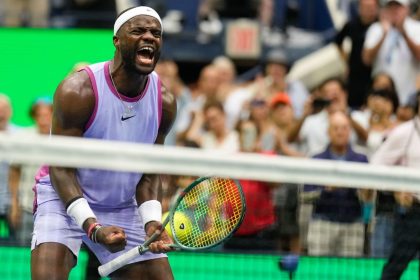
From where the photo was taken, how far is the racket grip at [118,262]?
721 centimetres

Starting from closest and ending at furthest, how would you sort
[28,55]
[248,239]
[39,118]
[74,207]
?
[74,207]
[248,239]
[39,118]
[28,55]

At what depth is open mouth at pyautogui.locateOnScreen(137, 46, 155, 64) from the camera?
7.21 metres

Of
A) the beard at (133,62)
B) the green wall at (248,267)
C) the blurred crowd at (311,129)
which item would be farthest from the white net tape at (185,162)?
the green wall at (248,267)

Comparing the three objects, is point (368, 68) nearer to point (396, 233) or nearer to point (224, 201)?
point (396, 233)

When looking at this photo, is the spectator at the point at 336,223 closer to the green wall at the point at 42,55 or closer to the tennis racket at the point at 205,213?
the tennis racket at the point at 205,213

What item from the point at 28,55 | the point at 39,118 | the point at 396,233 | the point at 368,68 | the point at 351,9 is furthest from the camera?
the point at 351,9

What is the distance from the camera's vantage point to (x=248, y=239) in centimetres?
1071

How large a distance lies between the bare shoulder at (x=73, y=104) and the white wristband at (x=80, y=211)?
1.34 feet

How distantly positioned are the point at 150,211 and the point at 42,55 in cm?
781

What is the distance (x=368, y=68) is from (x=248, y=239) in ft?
12.1

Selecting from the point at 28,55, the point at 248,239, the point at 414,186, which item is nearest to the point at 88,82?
the point at 414,186

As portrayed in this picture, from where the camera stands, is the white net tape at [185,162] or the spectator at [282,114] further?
the spectator at [282,114]

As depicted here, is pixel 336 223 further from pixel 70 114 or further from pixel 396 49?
pixel 70 114

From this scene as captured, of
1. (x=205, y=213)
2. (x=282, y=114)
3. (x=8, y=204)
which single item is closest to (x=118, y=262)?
(x=205, y=213)
